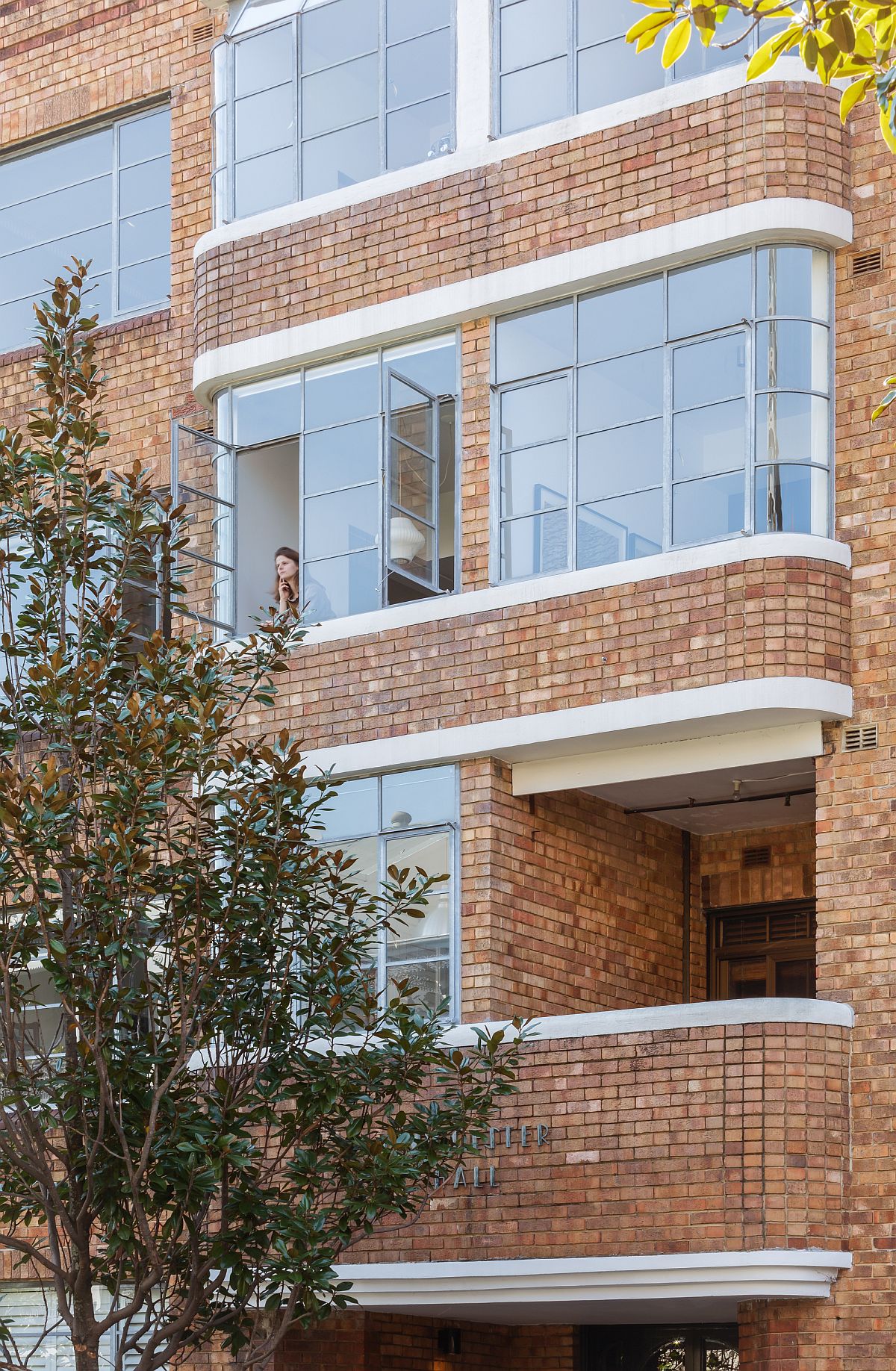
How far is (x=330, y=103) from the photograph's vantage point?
17.8m

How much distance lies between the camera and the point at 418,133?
679 inches

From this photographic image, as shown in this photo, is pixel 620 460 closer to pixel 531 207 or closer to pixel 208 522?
pixel 531 207

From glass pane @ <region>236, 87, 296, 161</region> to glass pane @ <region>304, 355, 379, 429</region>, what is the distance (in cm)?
204

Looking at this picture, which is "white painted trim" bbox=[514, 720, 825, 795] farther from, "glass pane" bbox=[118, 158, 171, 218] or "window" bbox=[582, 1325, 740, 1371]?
"glass pane" bbox=[118, 158, 171, 218]

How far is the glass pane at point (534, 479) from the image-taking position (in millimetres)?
16031

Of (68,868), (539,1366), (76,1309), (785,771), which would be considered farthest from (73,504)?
(539,1366)

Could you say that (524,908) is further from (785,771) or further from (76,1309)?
(76,1309)

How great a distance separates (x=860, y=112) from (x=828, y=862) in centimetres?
501

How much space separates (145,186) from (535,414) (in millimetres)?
5558

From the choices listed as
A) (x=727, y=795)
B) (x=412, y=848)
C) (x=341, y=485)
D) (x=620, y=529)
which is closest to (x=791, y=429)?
(x=620, y=529)

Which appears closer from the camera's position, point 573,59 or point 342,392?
point 573,59

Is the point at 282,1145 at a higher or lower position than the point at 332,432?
lower

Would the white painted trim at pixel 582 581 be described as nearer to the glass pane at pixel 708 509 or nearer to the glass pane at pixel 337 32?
the glass pane at pixel 708 509

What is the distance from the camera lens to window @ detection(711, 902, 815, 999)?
1805 centimetres
